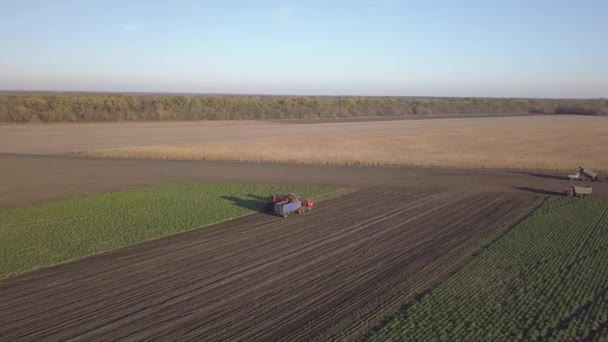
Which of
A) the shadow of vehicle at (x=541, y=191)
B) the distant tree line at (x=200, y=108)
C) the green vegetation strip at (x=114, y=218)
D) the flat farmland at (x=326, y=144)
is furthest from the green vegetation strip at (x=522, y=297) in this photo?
the distant tree line at (x=200, y=108)

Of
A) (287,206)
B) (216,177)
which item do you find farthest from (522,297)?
(216,177)

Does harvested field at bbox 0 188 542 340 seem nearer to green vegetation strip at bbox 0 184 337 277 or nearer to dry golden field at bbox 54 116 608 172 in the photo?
green vegetation strip at bbox 0 184 337 277

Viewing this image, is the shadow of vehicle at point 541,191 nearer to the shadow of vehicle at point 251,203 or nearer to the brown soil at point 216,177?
the brown soil at point 216,177

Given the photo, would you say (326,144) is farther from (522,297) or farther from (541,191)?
(522,297)

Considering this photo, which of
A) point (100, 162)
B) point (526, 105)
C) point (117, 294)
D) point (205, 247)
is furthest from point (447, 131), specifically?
point (526, 105)

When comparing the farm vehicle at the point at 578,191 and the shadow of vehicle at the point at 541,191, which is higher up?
the farm vehicle at the point at 578,191

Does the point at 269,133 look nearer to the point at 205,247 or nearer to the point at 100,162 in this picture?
the point at 100,162

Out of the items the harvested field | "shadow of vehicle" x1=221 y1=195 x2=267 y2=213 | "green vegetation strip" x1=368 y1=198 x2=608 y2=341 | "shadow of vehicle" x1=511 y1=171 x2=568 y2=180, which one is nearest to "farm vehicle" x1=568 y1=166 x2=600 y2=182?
"shadow of vehicle" x1=511 y1=171 x2=568 y2=180
